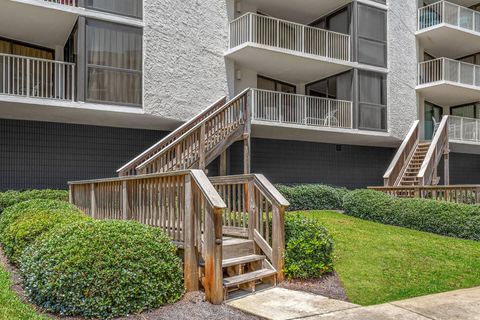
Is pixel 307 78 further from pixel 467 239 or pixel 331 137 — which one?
pixel 467 239

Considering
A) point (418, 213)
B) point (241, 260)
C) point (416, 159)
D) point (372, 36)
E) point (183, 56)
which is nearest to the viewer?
point (241, 260)

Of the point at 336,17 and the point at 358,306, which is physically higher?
the point at 336,17

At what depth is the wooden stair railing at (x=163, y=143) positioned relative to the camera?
11430 millimetres

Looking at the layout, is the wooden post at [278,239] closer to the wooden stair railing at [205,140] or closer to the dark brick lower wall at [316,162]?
the wooden stair railing at [205,140]

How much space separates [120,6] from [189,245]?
32.8 feet

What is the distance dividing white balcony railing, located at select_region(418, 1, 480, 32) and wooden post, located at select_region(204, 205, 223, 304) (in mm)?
19606

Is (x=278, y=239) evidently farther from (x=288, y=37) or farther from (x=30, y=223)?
(x=288, y=37)

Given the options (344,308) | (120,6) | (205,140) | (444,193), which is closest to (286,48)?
(205,140)

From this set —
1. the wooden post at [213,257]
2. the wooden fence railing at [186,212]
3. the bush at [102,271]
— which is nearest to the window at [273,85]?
the wooden fence railing at [186,212]

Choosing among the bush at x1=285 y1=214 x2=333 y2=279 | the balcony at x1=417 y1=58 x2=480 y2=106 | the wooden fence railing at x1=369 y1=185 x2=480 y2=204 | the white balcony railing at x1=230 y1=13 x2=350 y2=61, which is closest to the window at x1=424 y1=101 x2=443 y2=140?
the balcony at x1=417 y1=58 x2=480 y2=106

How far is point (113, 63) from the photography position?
1338 centimetres

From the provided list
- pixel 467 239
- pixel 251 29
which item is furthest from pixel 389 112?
pixel 467 239

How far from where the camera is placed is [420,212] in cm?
1258

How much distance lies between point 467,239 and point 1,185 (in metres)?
13.7
